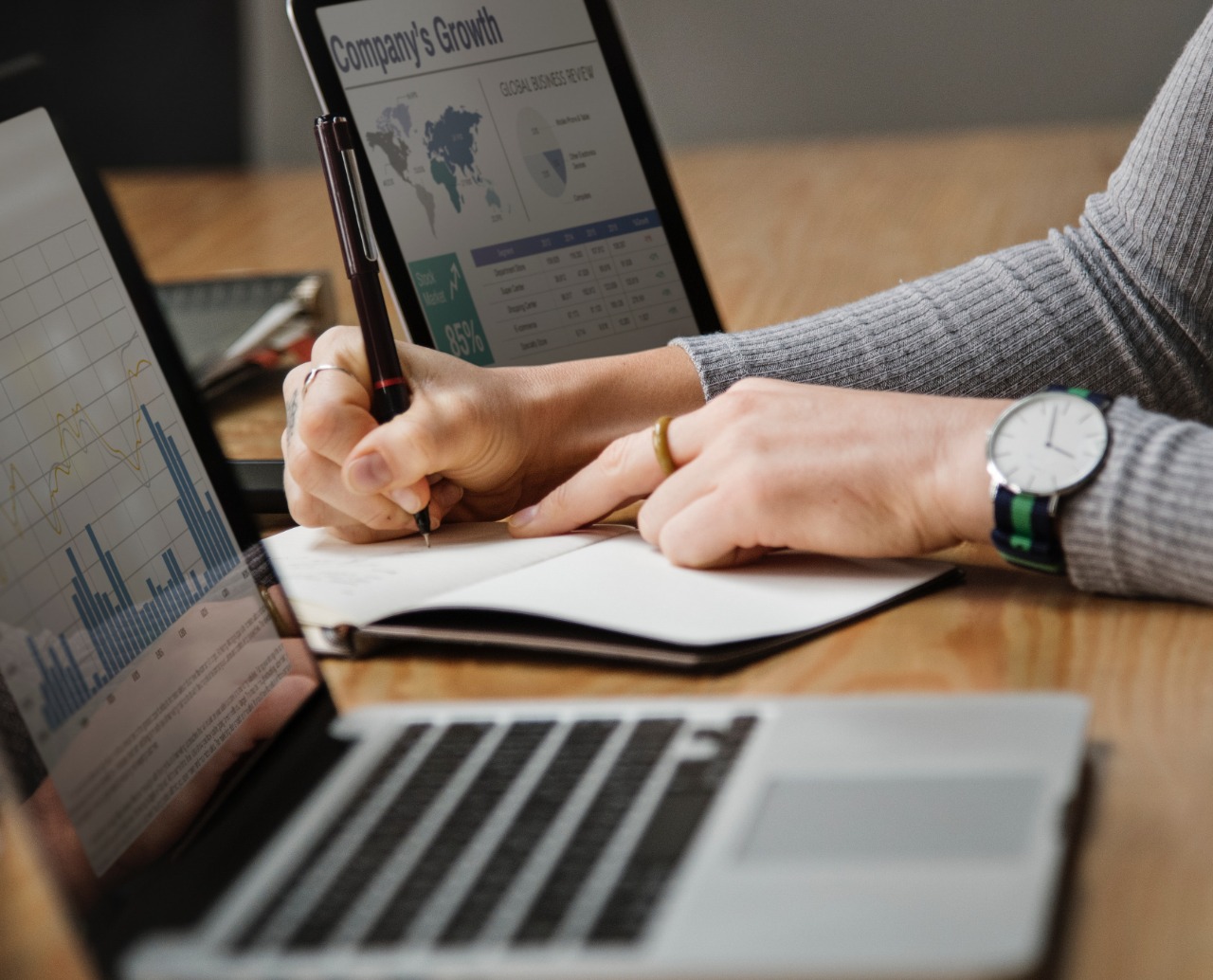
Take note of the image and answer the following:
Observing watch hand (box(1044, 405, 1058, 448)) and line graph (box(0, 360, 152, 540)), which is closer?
line graph (box(0, 360, 152, 540))

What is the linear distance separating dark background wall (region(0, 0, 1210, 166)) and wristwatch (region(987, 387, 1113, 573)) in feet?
8.09

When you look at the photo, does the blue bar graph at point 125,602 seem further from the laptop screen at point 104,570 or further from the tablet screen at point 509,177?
the tablet screen at point 509,177

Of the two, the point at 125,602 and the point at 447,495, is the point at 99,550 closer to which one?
the point at 125,602

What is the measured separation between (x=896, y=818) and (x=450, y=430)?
39 centimetres

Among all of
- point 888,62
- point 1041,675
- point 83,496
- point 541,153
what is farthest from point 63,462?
point 888,62

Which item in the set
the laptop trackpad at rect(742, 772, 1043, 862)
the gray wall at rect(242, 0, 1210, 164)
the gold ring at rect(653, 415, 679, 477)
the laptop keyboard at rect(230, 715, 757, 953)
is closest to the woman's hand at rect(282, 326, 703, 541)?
the gold ring at rect(653, 415, 679, 477)

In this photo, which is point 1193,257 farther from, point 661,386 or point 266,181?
point 266,181

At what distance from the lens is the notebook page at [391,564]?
0.70 metres

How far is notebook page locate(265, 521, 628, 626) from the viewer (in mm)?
699

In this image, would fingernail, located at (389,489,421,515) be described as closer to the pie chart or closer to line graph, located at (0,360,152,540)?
line graph, located at (0,360,152,540)

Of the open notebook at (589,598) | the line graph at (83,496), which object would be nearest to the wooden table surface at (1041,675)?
the open notebook at (589,598)

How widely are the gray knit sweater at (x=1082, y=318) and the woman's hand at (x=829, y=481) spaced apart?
0.53 ft

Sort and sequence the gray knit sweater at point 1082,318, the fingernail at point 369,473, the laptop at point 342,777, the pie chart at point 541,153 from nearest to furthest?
the laptop at point 342,777, the fingernail at point 369,473, the gray knit sweater at point 1082,318, the pie chart at point 541,153

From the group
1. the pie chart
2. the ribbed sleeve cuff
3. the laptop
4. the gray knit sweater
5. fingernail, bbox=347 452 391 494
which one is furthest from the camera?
the pie chart
